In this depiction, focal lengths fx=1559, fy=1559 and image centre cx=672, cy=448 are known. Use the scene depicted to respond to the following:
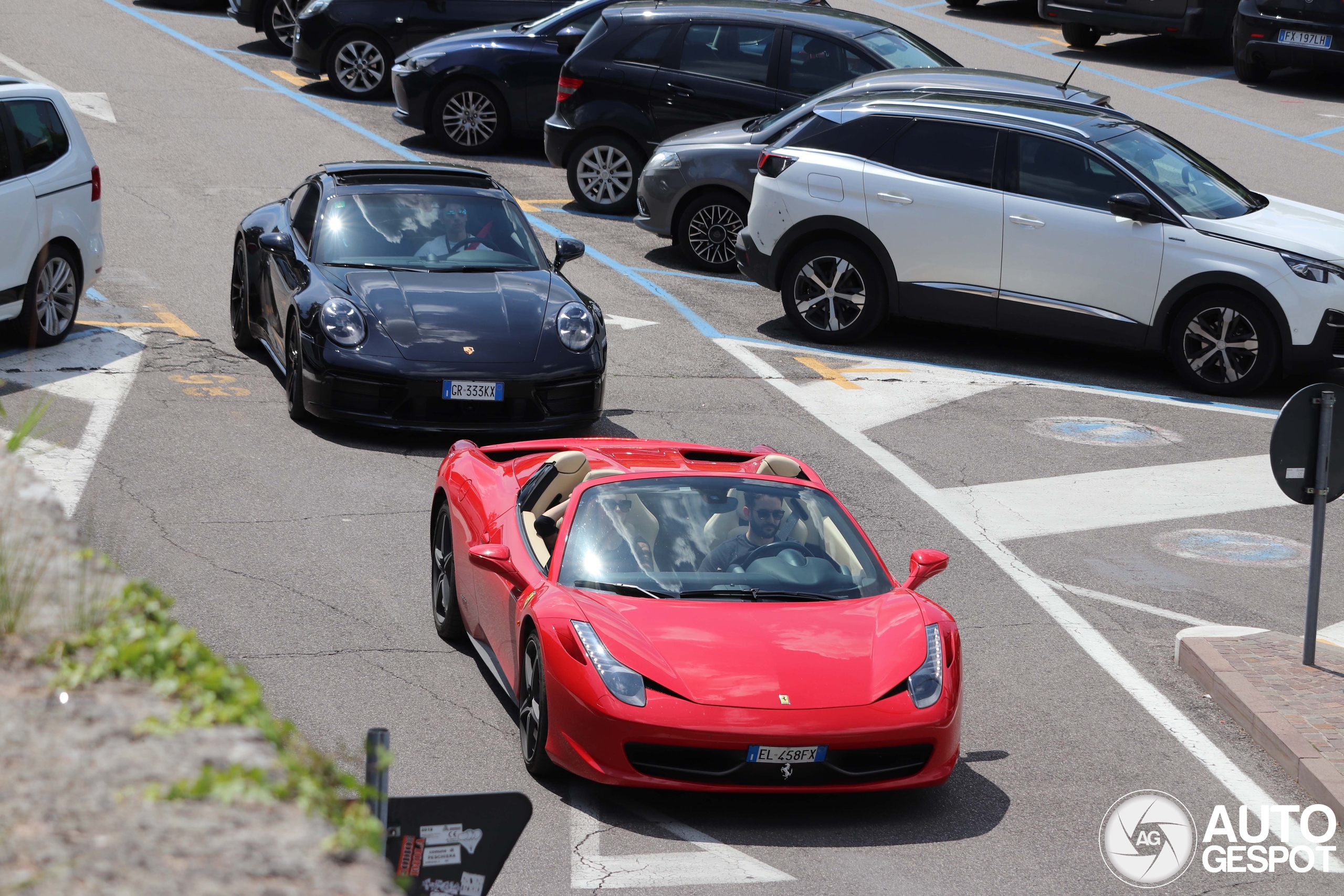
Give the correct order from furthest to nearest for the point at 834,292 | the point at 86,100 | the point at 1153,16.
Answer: the point at 1153,16, the point at 86,100, the point at 834,292

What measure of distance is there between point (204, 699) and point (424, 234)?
7.47m

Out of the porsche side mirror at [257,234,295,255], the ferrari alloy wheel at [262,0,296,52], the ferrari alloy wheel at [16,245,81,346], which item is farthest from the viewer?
the ferrari alloy wheel at [262,0,296,52]

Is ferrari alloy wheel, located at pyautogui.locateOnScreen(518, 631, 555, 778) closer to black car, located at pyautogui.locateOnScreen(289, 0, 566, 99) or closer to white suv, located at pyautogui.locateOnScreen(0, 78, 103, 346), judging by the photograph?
white suv, located at pyautogui.locateOnScreen(0, 78, 103, 346)

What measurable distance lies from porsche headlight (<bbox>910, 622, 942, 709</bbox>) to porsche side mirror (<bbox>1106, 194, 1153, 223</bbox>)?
6.95m

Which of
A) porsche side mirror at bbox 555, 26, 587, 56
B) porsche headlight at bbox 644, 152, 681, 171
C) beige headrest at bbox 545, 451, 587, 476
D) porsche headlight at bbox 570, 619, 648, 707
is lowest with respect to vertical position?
porsche headlight at bbox 570, 619, 648, 707

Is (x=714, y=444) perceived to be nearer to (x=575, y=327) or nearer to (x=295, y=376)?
(x=575, y=327)

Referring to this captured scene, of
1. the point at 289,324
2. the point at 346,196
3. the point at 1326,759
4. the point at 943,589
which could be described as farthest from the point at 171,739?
the point at 346,196

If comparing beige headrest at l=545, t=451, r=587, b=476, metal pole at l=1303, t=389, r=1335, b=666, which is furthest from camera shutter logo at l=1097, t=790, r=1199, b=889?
beige headrest at l=545, t=451, r=587, b=476

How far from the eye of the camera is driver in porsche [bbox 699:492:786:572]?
250 inches

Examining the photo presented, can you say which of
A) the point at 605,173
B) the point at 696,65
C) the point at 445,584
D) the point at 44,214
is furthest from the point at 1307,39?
the point at 445,584

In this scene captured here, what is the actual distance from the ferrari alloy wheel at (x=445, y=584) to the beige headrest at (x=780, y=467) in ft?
4.90

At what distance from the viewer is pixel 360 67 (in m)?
20.9

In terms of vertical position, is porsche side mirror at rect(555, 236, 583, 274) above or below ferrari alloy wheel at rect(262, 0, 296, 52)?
below

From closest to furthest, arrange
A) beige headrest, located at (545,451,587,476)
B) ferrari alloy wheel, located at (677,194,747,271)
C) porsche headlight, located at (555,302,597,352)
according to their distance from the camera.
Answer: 1. beige headrest, located at (545,451,587,476)
2. porsche headlight, located at (555,302,597,352)
3. ferrari alloy wheel, located at (677,194,747,271)
